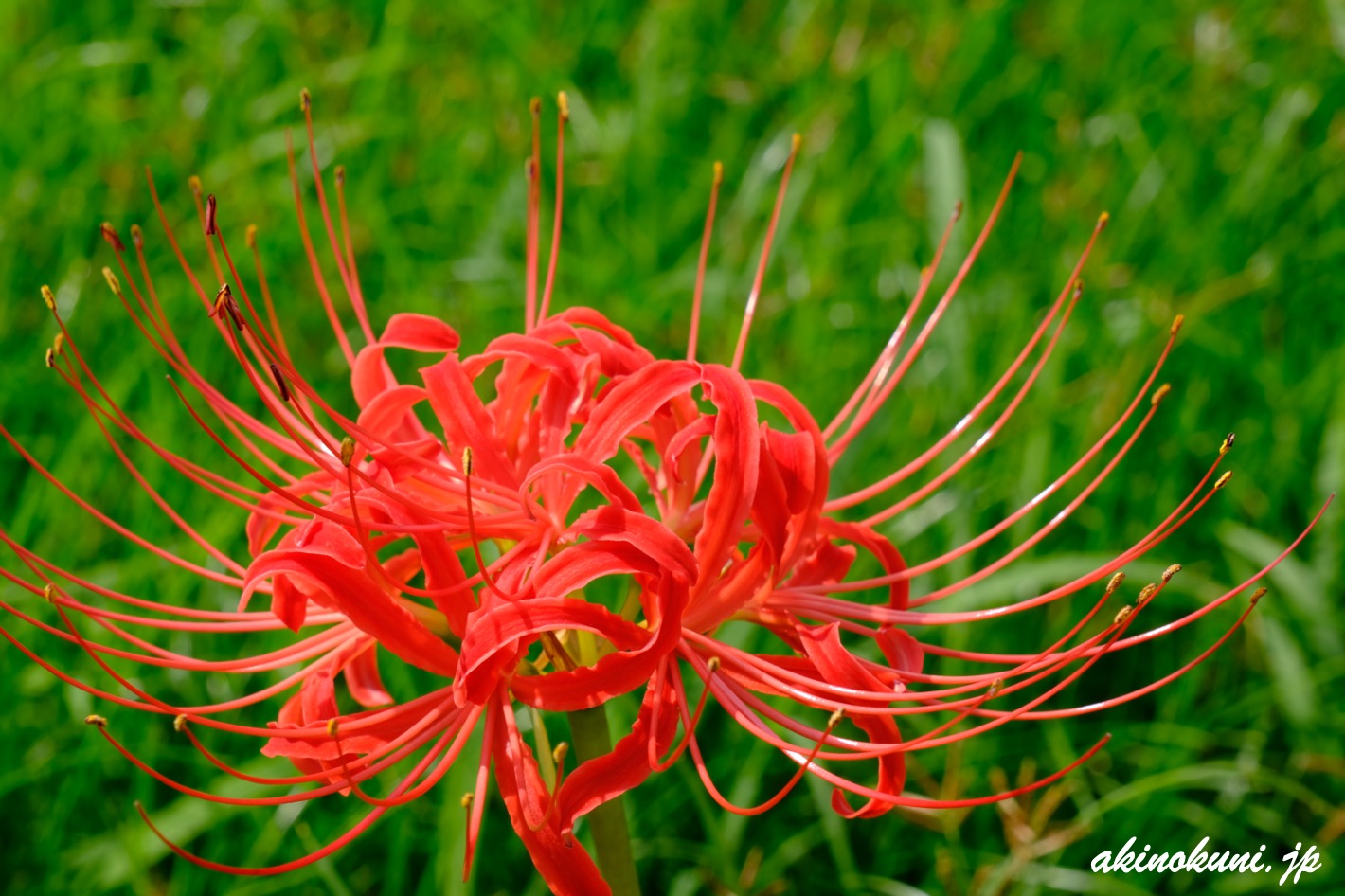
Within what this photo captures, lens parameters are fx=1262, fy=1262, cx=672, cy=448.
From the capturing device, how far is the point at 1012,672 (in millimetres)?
1537

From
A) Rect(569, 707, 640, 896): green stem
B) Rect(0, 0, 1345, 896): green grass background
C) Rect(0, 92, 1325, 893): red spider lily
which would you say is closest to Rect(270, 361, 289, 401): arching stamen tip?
Rect(0, 92, 1325, 893): red spider lily

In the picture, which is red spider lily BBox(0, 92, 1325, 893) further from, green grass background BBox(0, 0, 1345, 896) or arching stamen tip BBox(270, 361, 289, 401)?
green grass background BBox(0, 0, 1345, 896)

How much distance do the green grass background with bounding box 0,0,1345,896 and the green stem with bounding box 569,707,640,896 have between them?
65 centimetres

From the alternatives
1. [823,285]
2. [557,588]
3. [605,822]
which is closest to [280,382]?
[557,588]

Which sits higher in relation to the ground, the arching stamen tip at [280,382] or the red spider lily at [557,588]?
the arching stamen tip at [280,382]

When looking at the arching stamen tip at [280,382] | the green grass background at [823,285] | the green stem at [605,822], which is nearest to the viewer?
the arching stamen tip at [280,382]

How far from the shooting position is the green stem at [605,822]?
1594 millimetres

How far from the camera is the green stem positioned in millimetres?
1594

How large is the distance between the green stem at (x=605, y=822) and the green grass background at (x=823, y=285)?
0.65 m

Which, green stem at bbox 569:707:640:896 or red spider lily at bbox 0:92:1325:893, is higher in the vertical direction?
red spider lily at bbox 0:92:1325:893

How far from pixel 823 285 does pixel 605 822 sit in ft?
6.90

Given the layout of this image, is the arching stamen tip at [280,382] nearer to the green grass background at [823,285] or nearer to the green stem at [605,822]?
the green stem at [605,822]

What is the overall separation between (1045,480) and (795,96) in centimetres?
182

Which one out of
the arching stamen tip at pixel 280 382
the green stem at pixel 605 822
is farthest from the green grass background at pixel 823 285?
the arching stamen tip at pixel 280 382
